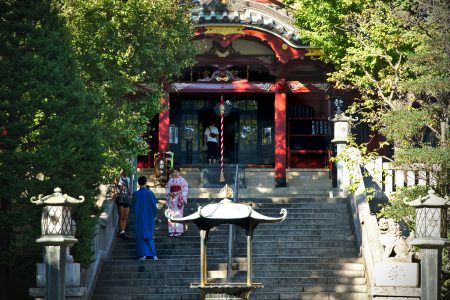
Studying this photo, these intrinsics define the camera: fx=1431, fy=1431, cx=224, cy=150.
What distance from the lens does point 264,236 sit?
28.6 meters

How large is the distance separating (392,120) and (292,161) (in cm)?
1456

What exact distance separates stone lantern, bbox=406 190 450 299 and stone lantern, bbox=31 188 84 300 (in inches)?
217

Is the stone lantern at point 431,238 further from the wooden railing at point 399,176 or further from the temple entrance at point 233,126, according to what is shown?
the temple entrance at point 233,126

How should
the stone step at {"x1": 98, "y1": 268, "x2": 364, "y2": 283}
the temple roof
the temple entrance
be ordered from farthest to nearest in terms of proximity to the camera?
the temple entrance < the stone step at {"x1": 98, "y1": 268, "x2": 364, "y2": 283} < the temple roof

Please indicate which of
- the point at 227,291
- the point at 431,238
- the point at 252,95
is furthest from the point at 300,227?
the point at 252,95

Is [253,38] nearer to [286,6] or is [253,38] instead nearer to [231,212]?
[286,6]

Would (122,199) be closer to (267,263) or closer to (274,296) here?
(267,263)

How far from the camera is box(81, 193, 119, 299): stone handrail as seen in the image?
25.0 meters

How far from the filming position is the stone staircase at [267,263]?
25.7 meters

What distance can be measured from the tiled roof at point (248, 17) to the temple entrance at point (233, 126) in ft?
11.7

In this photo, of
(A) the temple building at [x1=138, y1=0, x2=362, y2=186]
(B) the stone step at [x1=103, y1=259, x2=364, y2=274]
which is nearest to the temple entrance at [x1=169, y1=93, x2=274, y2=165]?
(A) the temple building at [x1=138, y1=0, x2=362, y2=186]

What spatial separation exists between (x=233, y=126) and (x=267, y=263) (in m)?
14.0

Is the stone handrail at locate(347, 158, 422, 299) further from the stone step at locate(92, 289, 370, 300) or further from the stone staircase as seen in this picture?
the stone step at locate(92, 289, 370, 300)

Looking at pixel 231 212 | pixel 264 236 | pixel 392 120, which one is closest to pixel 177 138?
pixel 264 236
